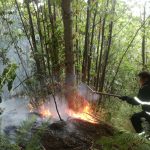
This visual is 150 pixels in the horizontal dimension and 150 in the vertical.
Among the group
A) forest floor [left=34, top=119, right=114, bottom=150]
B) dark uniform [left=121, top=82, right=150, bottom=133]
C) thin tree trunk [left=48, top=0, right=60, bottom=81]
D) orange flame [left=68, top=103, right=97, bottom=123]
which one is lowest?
orange flame [left=68, top=103, right=97, bottom=123]

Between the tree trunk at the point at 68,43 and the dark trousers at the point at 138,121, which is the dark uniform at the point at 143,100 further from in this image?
the tree trunk at the point at 68,43

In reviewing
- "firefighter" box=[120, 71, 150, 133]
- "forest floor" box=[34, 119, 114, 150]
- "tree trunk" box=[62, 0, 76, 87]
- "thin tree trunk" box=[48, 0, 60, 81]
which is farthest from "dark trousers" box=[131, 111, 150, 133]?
"thin tree trunk" box=[48, 0, 60, 81]

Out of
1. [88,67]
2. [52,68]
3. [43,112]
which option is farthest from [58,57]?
[43,112]

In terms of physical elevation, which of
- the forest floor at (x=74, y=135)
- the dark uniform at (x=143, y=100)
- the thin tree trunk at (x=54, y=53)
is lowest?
the forest floor at (x=74, y=135)

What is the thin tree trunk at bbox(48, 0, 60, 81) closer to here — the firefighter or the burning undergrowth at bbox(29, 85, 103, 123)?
the burning undergrowth at bbox(29, 85, 103, 123)

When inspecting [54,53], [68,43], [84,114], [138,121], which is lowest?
[84,114]

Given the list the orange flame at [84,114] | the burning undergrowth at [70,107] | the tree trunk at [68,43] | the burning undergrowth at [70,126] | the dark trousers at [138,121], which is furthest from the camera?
the burning undergrowth at [70,107]

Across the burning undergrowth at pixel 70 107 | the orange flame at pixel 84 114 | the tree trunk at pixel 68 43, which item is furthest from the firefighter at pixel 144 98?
the tree trunk at pixel 68 43

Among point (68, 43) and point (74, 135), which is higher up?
point (68, 43)

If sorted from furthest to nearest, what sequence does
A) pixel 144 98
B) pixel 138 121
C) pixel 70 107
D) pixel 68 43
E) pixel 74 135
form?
pixel 70 107, pixel 68 43, pixel 138 121, pixel 144 98, pixel 74 135

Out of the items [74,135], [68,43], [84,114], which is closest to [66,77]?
[68,43]

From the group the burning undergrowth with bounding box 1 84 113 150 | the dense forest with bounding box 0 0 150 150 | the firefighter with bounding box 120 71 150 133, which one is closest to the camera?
the burning undergrowth with bounding box 1 84 113 150

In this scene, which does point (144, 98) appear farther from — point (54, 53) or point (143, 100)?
point (54, 53)

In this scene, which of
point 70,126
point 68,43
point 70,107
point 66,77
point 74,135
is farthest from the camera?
point 70,107
